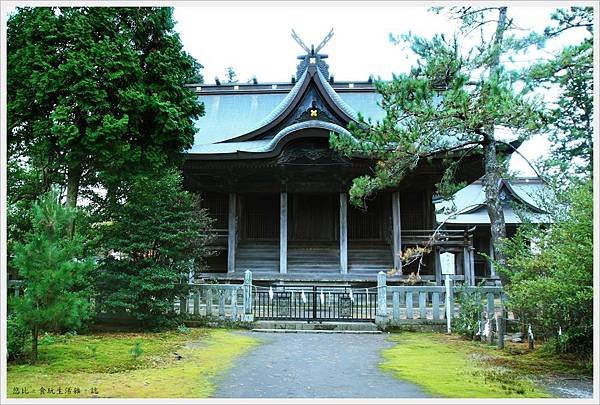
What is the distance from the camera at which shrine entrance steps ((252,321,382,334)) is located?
10.8 metres

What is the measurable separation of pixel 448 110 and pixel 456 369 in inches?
165

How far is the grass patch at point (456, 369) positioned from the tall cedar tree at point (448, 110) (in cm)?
240

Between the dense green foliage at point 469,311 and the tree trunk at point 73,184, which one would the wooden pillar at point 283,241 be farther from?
the tree trunk at point 73,184

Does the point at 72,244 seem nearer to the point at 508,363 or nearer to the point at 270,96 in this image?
the point at 508,363

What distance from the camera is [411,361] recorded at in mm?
7445

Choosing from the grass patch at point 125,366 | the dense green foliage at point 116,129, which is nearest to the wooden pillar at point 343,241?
the dense green foliage at point 116,129

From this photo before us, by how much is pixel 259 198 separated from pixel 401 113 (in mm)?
11573

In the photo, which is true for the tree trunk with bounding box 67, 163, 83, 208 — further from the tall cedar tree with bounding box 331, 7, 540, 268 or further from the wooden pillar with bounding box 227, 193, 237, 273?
the wooden pillar with bounding box 227, 193, 237, 273

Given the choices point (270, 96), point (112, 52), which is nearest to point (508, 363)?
point (112, 52)

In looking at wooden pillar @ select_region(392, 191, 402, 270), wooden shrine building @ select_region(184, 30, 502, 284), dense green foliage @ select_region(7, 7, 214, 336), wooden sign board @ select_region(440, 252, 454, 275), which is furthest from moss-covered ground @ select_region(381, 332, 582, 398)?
wooden shrine building @ select_region(184, 30, 502, 284)

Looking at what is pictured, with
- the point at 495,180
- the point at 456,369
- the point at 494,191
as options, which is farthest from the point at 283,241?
the point at 456,369

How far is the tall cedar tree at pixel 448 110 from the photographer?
27.0 ft

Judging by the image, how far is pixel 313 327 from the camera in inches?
432

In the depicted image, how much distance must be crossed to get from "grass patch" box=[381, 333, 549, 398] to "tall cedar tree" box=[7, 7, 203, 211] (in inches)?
229
